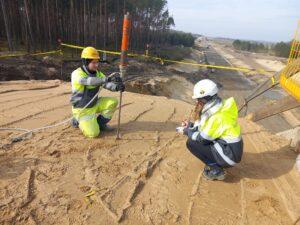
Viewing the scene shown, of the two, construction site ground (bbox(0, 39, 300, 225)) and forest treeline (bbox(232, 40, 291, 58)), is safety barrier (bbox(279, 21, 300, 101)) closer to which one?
construction site ground (bbox(0, 39, 300, 225))

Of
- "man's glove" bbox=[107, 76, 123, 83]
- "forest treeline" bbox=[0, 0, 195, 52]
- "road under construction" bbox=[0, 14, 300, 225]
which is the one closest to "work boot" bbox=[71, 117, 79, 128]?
"road under construction" bbox=[0, 14, 300, 225]

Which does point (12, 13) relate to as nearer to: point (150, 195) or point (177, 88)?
point (177, 88)

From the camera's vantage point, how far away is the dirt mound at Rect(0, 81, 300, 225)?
3.54 metres

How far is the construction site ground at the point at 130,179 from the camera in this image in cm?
356

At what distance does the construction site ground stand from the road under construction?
0.01 metres

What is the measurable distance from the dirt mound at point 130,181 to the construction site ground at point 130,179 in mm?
12

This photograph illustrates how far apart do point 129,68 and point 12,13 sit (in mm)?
7493

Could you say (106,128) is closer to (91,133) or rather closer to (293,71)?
(91,133)

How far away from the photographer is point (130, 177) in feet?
14.3

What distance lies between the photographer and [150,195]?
399 cm

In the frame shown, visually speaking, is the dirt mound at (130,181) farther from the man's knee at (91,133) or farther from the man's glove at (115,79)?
the man's glove at (115,79)

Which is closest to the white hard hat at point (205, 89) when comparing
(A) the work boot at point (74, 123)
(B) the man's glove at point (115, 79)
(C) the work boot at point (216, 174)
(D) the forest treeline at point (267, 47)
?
(C) the work boot at point (216, 174)

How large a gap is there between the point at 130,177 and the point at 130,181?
118 mm

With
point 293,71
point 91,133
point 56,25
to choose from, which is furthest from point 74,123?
point 56,25
